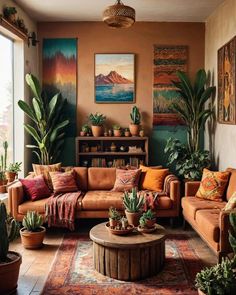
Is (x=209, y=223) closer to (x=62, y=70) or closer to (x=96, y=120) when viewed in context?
(x=96, y=120)

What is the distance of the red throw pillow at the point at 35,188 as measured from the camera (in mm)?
5570

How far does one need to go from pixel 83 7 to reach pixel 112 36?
1.00 meters

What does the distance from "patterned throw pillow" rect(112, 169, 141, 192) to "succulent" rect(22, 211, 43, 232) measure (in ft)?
4.97

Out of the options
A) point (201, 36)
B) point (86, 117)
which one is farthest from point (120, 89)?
point (201, 36)

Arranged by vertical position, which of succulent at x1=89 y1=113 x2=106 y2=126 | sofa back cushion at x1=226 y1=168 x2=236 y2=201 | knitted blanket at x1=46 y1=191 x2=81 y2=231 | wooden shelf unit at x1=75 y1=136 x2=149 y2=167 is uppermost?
succulent at x1=89 y1=113 x2=106 y2=126

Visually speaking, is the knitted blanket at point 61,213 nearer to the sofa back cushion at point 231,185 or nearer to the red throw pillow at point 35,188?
the red throw pillow at point 35,188

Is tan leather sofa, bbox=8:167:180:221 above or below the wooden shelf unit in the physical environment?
below

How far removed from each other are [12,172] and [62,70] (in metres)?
2.13

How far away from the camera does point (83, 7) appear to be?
6.18 meters

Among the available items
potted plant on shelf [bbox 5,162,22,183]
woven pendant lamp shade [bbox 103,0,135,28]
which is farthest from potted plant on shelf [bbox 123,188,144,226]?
potted plant on shelf [bbox 5,162,22,183]

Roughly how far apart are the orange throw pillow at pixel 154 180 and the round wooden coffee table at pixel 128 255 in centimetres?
191

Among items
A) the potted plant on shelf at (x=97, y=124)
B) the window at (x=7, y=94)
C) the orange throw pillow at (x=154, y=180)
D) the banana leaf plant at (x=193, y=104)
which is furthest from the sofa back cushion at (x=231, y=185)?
the window at (x=7, y=94)

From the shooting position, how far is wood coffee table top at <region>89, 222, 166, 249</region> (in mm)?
3880

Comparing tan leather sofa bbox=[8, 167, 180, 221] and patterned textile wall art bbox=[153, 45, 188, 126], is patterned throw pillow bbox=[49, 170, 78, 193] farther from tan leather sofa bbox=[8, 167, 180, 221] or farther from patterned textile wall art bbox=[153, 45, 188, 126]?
patterned textile wall art bbox=[153, 45, 188, 126]
